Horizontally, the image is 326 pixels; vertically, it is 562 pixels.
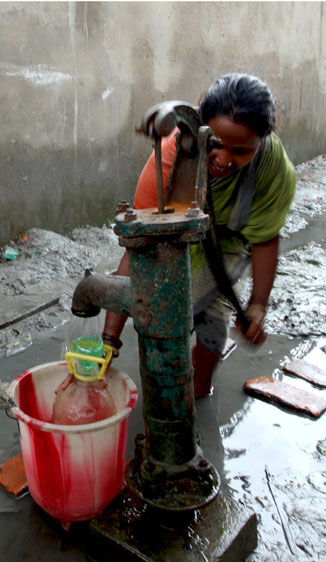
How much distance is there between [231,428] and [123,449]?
730 millimetres

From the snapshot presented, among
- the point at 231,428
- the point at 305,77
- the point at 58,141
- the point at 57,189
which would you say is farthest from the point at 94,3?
the point at 305,77

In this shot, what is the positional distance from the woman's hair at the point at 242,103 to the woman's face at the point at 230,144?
17 mm

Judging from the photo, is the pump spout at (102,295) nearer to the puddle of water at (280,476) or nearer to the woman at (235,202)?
the woman at (235,202)

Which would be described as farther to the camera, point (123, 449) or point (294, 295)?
point (294, 295)

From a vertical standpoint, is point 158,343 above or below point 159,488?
above

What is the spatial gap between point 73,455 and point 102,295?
1.69 ft

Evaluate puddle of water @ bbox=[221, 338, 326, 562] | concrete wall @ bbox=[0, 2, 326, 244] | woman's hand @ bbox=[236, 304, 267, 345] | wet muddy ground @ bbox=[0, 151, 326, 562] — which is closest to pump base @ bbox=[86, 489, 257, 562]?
wet muddy ground @ bbox=[0, 151, 326, 562]

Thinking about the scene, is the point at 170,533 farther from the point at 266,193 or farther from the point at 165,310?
the point at 266,193

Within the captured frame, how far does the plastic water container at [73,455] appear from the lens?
1570mm

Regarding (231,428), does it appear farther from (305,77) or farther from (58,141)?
(305,77)

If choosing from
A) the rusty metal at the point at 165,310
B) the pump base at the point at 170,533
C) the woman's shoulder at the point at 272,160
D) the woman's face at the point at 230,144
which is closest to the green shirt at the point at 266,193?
the woman's shoulder at the point at 272,160

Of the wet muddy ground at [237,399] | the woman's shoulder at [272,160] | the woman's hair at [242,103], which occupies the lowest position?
the wet muddy ground at [237,399]

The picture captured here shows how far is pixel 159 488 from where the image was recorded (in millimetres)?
1573

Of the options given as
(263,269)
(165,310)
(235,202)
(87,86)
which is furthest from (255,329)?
(87,86)
